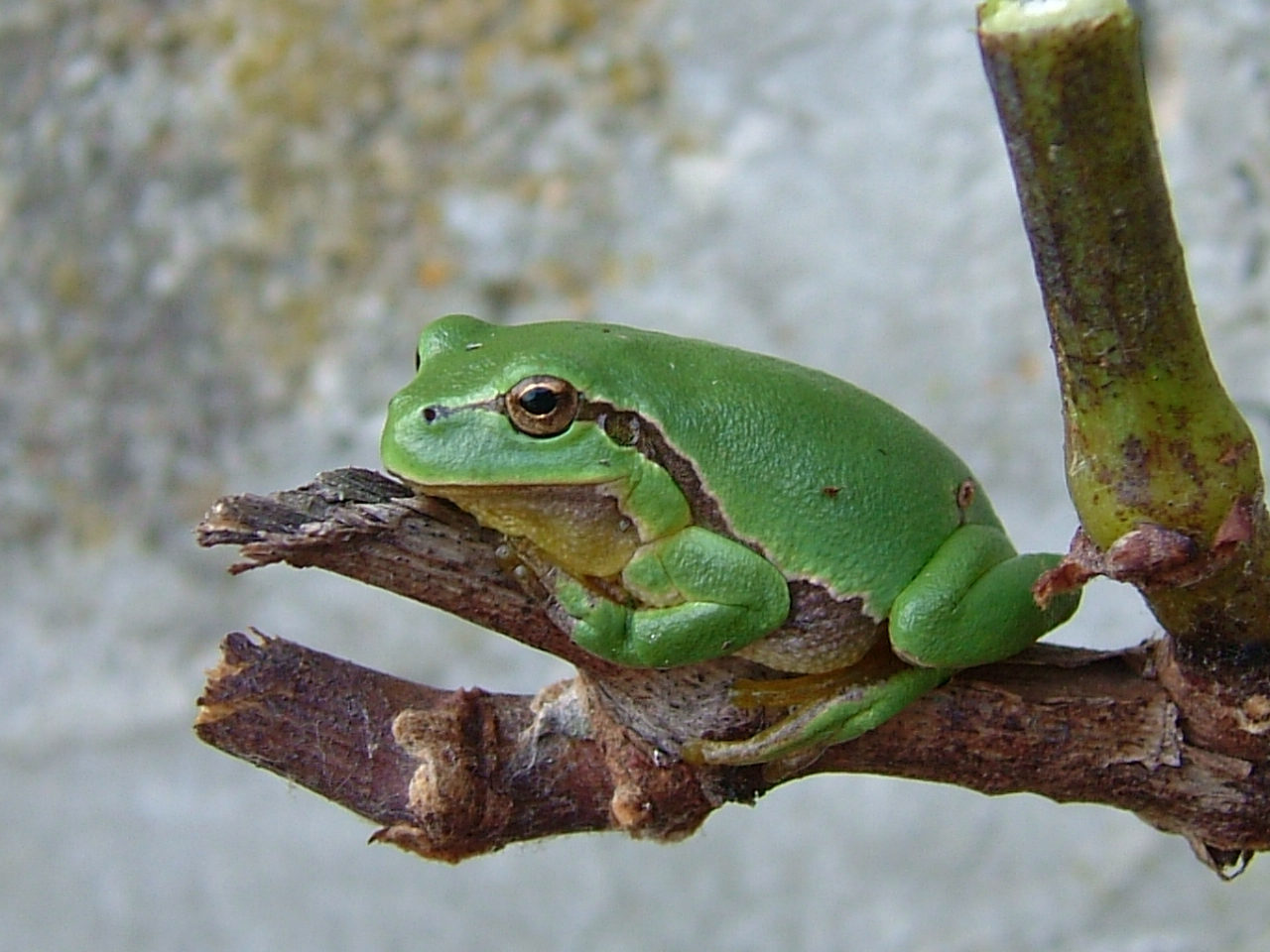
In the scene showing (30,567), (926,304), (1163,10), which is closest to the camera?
(1163,10)

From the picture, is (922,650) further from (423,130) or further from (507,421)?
(423,130)

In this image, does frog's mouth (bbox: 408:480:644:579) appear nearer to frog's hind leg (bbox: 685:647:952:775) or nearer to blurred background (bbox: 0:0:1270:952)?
frog's hind leg (bbox: 685:647:952:775)

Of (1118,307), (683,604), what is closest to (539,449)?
(683,604)

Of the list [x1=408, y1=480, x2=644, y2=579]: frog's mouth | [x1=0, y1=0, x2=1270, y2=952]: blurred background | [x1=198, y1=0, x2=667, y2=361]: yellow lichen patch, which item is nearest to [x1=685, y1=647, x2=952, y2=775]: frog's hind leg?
[x1=408, y1=480, x2=644, y2=579]: frog's mouth

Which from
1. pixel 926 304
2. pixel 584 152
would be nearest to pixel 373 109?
pixel 584 152

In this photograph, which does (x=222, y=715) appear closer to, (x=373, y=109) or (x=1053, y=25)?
(x=1053, y=25)

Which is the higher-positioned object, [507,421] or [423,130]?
[423,130]
